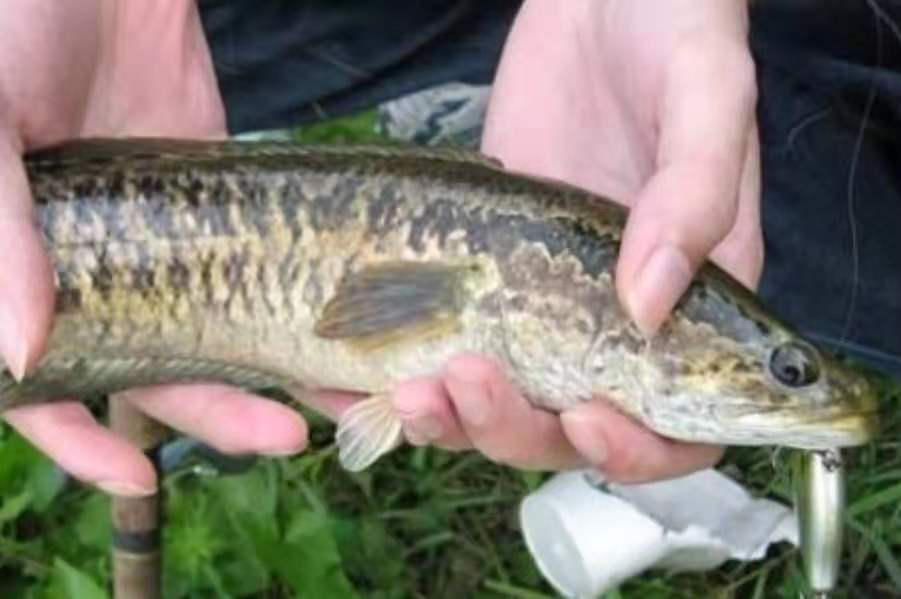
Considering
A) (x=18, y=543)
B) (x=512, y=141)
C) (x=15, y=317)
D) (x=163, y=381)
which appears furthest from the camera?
(x=18, y=543)

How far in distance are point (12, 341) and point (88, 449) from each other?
0.17 metres

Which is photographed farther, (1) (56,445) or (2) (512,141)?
(2) (512,141)

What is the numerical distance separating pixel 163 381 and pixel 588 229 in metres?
0.43

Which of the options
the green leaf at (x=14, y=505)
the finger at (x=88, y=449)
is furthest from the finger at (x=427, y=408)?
the green leaf at (x=14, y=505)

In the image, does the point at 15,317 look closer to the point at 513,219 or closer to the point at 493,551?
the point at 513,219

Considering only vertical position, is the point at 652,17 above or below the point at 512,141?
above

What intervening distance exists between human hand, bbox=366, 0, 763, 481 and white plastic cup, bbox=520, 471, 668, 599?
0.52m

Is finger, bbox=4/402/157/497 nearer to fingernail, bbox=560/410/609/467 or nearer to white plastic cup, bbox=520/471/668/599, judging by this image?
fingernail, bbox=560/410/609/467

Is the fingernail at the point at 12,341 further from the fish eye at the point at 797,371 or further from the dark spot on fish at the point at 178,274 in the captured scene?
the fish eye at the point at 797,371

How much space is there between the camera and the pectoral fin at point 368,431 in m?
2.03

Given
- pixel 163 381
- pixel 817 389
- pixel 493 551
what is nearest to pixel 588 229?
pixel 817 389

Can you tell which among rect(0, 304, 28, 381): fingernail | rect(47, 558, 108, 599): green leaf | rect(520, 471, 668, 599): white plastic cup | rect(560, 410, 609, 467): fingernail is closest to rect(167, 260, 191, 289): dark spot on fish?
rect(0, 304, 28, 381): fingernail

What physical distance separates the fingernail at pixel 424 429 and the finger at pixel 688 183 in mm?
190

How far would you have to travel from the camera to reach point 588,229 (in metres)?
1.98
